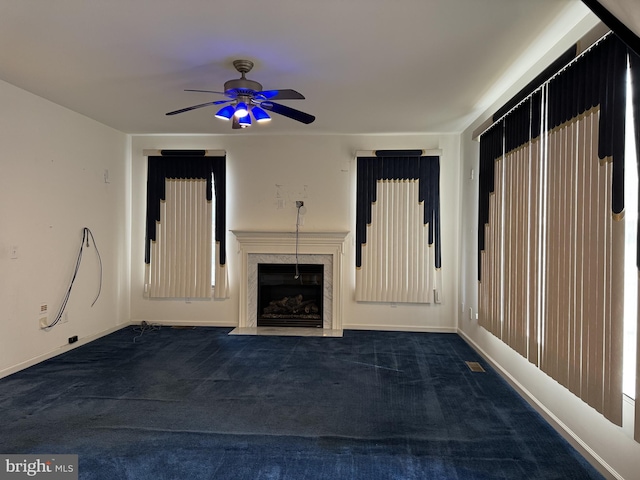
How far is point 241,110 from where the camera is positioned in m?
3.07

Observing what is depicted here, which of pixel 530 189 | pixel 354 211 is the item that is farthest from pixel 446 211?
pixel 530 189

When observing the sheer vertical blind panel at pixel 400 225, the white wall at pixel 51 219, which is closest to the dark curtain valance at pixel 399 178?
the sheer vertical blind panel at pixel 400 225

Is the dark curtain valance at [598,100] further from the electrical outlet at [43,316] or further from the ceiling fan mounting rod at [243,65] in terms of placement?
the electrical outlet at [43,316]

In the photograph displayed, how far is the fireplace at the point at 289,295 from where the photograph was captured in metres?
5.52

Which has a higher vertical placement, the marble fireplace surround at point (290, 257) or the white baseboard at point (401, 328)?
the marble fireplace surround at point (290, 257)

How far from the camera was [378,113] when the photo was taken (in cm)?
440

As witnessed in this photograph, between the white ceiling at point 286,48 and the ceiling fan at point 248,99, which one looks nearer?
the white ceiling at point 286,48

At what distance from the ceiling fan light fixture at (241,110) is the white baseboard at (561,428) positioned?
3027mm

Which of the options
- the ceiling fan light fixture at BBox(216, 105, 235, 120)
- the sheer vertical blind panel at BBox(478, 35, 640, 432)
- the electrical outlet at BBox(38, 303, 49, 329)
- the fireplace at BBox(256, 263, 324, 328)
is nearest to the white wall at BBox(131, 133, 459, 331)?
the fireplace at BBox(256, 263, 324, 328)

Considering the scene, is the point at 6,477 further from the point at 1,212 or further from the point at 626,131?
the point at 626,131

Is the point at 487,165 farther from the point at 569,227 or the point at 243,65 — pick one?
the point at 243,65

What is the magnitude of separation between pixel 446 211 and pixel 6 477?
16.1 feet

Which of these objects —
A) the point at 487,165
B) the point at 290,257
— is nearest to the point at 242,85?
the point at 487,165

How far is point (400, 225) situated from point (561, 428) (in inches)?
122
